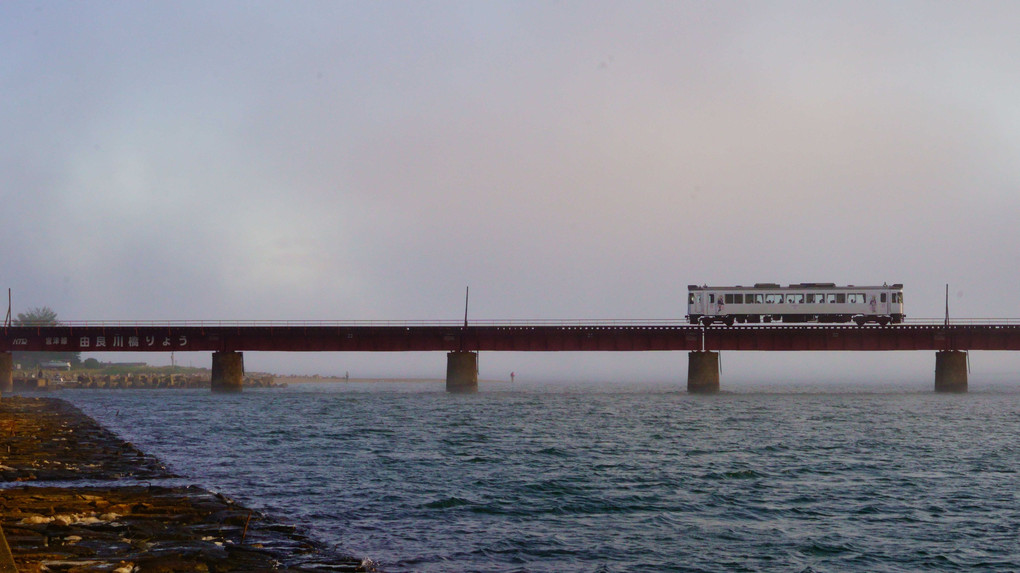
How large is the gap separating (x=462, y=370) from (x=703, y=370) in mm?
21840

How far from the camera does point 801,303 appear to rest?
259 ft

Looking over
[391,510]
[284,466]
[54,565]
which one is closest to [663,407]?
[284,466]

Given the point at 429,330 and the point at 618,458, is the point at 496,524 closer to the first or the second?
the point at 618,458

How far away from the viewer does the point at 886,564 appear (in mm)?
15789

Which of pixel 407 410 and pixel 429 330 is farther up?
pixel 429 330

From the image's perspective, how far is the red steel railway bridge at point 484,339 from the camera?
7938 centimetres

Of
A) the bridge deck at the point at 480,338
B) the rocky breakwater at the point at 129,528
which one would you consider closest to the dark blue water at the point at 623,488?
the rocky breakwater at the point at 129,528

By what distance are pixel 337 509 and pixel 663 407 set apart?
46.5m

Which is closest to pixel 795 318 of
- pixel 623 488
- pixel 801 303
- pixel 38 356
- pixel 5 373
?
pixel 801 303

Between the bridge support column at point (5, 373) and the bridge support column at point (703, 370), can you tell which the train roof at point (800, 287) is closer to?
the bridge support column at point (703, 370)

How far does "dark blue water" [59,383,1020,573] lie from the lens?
16.5m

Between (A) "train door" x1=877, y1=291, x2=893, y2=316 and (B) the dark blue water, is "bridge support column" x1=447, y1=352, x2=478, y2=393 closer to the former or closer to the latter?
(B) the dark blue water

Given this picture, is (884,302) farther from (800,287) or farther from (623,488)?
(623,488)

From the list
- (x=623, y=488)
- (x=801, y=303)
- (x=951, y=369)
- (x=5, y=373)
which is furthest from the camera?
(x=951, y=369)
